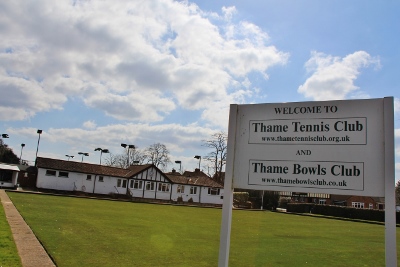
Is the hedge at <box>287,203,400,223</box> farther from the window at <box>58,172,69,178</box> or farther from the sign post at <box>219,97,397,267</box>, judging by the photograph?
the sign post at <box>219,97,397,267</box>

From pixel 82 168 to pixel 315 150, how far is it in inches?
1807

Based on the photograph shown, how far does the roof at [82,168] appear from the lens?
44.0 metres

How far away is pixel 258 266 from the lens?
823 cm

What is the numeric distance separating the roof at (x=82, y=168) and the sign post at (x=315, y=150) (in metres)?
42.6

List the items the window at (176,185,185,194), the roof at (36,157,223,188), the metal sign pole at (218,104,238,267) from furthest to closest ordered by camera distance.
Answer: the window at (176,185,185,194), the roof at (36,157,223,188), the metal sign pole at (218,104,238,267)

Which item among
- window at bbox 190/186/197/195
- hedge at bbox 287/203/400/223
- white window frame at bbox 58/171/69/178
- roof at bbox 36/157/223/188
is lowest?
hedge at bbox 287/203/400/223

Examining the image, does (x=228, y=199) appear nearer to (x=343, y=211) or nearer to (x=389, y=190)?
(x=389, y=190)

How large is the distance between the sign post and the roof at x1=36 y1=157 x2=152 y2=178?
42607mm

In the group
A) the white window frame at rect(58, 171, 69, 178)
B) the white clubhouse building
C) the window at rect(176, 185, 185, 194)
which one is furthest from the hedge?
the white window frame at rect(58, 171, 69, 178)

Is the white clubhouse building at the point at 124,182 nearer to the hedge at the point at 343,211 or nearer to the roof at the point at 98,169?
the roof at the point at 98,169

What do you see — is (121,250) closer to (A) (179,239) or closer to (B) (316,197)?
(A) (179,239)

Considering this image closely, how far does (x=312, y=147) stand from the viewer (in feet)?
15.1

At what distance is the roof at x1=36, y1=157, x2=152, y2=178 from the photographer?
44.0 m

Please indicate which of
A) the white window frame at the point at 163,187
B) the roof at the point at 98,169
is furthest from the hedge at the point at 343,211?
the white window frame at the point at 163,187
